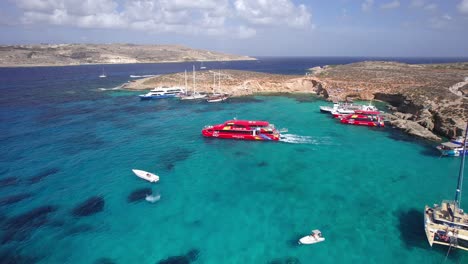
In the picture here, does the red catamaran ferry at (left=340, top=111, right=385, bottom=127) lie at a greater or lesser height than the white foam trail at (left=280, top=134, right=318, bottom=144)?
greater

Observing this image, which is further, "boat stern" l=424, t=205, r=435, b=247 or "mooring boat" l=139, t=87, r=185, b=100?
"mooring boat" l=139, t=87, r=185, b=100

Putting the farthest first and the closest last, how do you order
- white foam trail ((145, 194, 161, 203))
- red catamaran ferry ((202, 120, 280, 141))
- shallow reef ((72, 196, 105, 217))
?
red catamaran ferry ((202, 120, 280, 141)) → white foam trail ((145, 194, 161, 203)) → shallow reef ((72, 196, 105, 217))

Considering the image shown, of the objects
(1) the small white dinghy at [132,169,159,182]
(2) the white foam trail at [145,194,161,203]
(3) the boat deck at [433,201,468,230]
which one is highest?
(3) the boat deck at [433,201,468,230]

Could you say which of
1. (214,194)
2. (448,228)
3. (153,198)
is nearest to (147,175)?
(153,198)

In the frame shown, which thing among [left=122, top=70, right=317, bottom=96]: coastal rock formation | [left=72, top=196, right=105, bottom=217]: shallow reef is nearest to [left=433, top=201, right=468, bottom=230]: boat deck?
[left=72, top=196, right=105, bottom=217]: shallow reef

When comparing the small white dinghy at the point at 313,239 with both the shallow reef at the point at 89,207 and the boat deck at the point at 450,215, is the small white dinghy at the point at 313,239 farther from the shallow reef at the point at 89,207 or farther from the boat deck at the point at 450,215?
the shallow reef at the point at 89,207

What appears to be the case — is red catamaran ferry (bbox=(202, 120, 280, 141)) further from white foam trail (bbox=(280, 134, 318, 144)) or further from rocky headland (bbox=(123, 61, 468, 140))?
rocky headland (bbox=(123, 61, 468, 140))

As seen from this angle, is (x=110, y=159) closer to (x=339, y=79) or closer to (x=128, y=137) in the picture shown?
(x=128, y=137)

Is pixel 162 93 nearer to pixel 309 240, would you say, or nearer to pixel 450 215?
pixel 309 240
